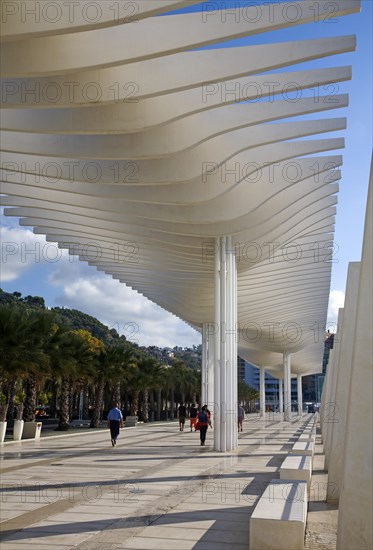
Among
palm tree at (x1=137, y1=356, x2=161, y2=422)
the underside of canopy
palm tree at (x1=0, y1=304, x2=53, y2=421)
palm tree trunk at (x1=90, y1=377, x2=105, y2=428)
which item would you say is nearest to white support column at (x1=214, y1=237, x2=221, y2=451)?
the underside of canopy

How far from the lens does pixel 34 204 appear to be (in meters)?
17.7

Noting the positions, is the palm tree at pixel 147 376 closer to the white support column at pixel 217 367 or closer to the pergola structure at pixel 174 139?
the pergola structure at pixel 174 139

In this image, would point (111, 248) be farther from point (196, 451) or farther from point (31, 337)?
point (196, 451)

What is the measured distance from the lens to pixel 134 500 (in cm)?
981

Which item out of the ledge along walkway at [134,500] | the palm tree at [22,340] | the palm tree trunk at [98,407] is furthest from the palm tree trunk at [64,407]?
the ledge along walkway at [134,500]

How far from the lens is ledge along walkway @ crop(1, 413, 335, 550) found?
725cm

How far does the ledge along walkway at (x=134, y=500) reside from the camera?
725 cm

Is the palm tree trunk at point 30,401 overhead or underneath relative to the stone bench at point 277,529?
overhead

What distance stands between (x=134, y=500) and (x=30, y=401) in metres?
18.2

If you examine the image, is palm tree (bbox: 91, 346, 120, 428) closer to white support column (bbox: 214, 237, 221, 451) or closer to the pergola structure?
the pergola structure

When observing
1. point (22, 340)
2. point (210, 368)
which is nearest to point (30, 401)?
point (22, 340)

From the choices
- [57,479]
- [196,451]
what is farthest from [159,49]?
[196,451]

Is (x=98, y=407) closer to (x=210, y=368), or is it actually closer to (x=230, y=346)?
(x=210, y=368)

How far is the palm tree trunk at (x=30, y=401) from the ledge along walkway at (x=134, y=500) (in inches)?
325
